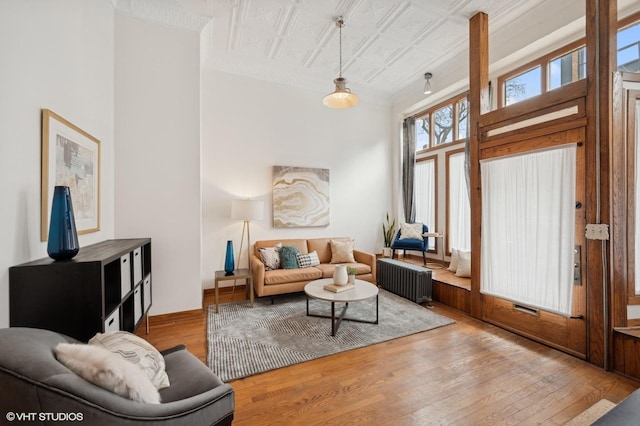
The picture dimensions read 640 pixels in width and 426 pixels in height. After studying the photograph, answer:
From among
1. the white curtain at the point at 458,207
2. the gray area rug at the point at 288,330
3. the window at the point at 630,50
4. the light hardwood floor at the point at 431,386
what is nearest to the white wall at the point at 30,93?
the gray area rug at the point at 288,330

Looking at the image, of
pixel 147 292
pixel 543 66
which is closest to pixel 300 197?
pixel 147 292

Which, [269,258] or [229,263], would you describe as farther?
[269,258]

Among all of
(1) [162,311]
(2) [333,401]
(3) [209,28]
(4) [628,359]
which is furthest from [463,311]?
(3) [209,28]

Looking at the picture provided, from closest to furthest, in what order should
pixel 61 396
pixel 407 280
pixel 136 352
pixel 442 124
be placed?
1. pixel 61 396
2. pixel 136 352
3. pixel 407 280
4. pixel 442 124

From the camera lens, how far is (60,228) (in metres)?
1.59

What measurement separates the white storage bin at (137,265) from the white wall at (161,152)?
566mm

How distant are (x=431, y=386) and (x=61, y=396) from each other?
7.05 ft

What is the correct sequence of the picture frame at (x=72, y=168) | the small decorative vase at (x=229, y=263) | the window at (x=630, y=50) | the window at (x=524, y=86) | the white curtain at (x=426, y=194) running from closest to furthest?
the picture frame at (x=72, y=168), the window at (x=630, y=50), the window at (x=524, y=86), the small decorative vase at (x=229, y=263), the white curtain at (x=426, y=194)

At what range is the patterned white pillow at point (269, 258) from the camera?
3969mm

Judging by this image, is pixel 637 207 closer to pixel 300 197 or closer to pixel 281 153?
pixel 300 197

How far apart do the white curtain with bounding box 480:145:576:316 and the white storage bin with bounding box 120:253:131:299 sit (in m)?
3.59

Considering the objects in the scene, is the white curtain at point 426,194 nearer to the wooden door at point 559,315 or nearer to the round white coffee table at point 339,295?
the wooden door at point 559,315

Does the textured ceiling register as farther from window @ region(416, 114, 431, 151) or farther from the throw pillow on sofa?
the throw pillow on sofa

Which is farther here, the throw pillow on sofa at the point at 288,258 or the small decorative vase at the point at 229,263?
the throw pillow on sofa at the point at 288,258
